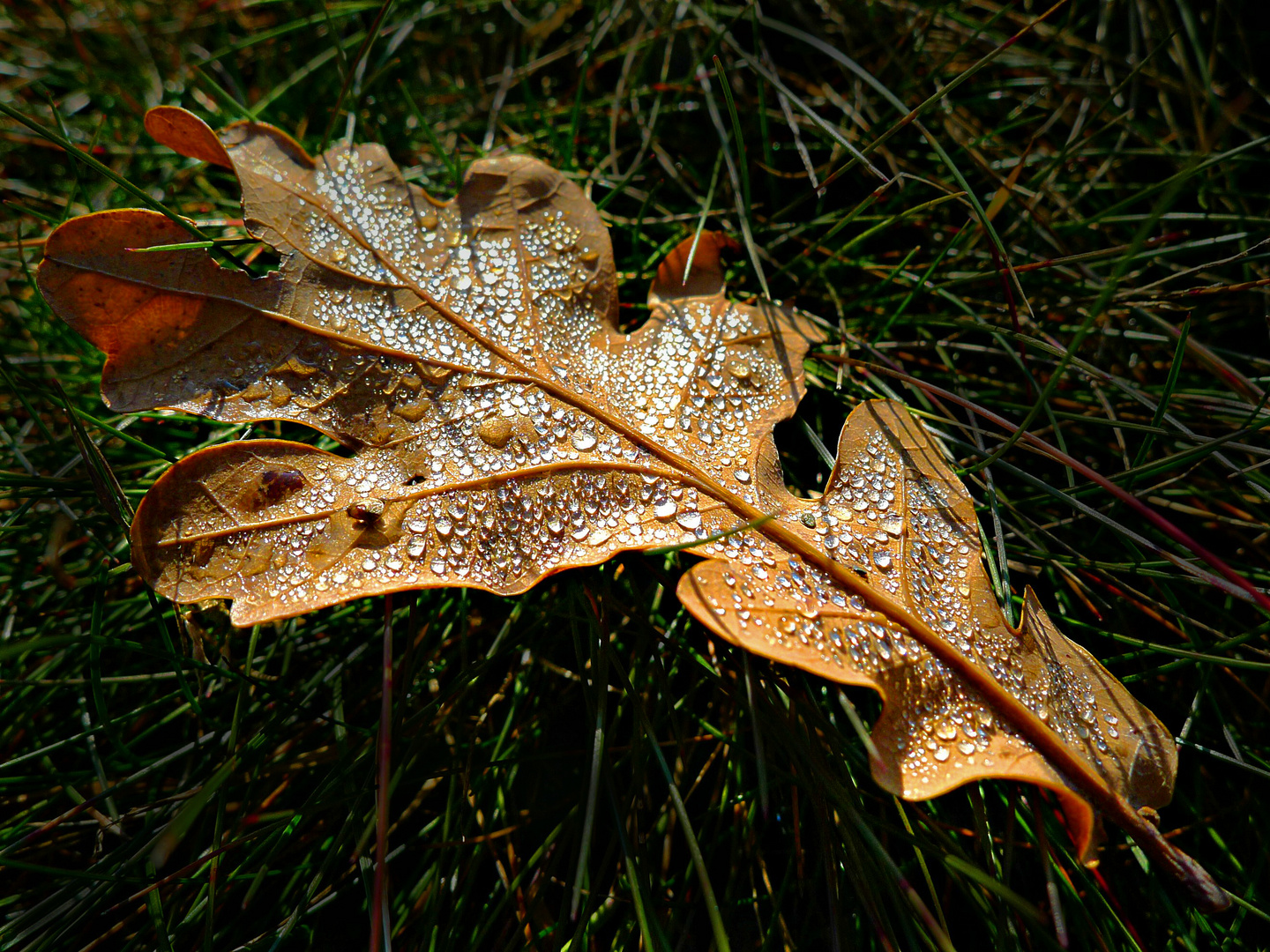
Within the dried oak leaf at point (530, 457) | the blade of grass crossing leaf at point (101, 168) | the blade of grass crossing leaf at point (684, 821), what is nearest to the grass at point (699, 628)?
the blade of grass crossing leaf at point (684, 821)

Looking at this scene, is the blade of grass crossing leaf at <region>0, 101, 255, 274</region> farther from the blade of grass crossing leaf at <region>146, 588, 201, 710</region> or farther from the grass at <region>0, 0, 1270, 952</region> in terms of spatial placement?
the blade of grass crossing leaf at <region>146, 588, 201, 710</region>

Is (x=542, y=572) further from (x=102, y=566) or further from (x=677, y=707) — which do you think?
(x=102, y=566)

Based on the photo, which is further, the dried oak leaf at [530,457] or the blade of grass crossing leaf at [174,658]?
the blade of grass crossing leaf at [174,658]

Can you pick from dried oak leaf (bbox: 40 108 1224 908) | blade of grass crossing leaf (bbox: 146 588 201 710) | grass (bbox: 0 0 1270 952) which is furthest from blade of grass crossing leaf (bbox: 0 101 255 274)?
blade of grass crossing leaf (bbox: 146 588 201 710)

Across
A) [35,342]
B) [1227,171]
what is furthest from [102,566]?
[1227,171]

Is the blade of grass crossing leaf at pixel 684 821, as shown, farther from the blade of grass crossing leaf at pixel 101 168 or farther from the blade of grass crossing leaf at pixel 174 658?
the blade of grass crossing leaf at pixel 101 168

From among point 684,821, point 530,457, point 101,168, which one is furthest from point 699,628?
point 101,168
